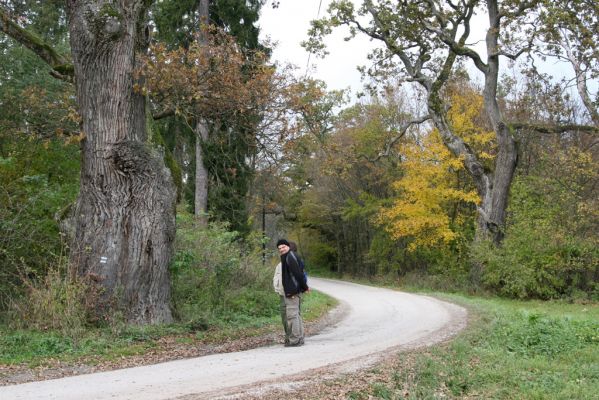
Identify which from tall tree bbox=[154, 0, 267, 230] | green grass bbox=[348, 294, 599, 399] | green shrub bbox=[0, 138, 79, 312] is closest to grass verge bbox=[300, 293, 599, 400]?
green grass bbox=[348, 294, 599, 399]

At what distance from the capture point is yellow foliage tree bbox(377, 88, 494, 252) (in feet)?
101

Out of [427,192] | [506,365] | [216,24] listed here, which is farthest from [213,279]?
[427,192]

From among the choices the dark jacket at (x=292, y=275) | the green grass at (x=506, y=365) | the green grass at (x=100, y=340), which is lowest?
the green grass at (x=506, y=365)

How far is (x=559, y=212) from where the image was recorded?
80.7 ft

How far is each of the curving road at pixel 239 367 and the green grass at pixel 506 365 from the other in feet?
2.79

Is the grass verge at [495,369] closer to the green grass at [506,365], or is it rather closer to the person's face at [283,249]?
the green grass at [506,365]

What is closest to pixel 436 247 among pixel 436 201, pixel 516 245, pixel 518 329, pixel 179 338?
pixel 436 201

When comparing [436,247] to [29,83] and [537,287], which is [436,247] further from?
[29,83]

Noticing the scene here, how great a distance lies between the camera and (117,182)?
1108 cm

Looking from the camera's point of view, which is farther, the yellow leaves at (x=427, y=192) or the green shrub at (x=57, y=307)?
the yellow leaves at (x=427, y=192)

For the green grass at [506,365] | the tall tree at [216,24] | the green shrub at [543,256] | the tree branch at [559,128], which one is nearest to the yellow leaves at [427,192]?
the green shrub at [543,256]

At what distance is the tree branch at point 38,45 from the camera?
11.8 meters

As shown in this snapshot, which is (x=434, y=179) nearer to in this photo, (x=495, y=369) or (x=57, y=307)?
(x=495, y=369)

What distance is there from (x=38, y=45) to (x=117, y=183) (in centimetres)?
383
